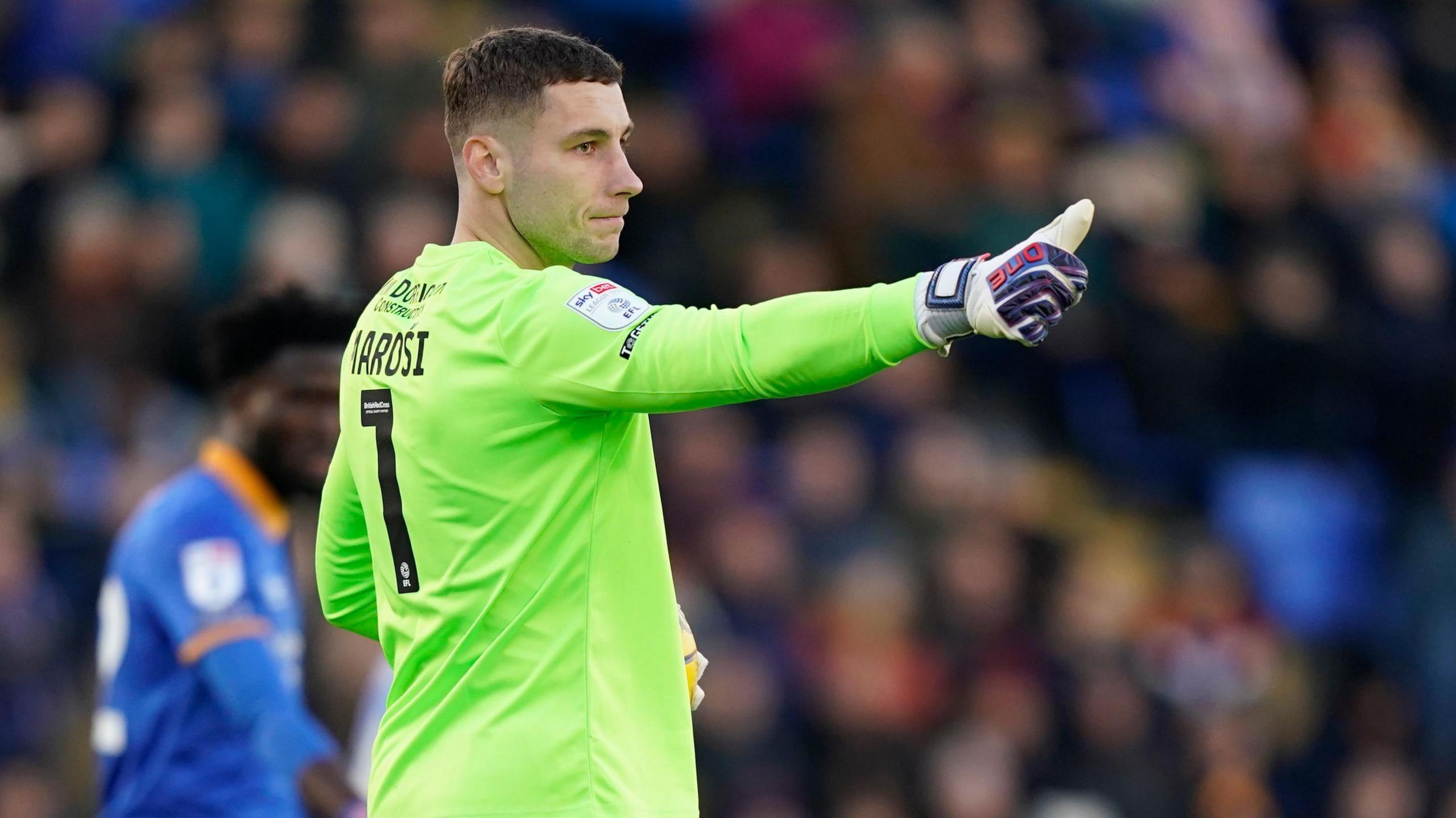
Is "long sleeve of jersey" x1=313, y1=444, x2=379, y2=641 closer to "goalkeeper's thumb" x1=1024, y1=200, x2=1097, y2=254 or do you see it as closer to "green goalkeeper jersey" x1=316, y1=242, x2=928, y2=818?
"green goalkeeper jersey" x1=316, y1=242, x2=928, y2=818

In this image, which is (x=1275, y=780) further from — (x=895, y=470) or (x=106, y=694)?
(x=106, y=694)

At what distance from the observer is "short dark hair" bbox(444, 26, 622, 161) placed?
405cm

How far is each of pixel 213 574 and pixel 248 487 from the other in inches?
15.1

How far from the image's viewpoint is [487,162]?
4125mm

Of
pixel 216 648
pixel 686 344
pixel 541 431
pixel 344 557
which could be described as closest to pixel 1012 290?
pixel 686 344

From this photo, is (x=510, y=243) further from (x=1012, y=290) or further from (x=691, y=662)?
(x=1012, y=290)

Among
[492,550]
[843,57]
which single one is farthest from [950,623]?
[492,550]

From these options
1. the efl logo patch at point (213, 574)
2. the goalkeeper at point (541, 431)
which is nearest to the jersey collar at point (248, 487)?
the efl logo patch at point (213, 574)

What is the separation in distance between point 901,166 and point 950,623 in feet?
9.34

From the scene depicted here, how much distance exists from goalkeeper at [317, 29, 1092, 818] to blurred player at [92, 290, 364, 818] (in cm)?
170

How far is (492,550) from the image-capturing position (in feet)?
12.9

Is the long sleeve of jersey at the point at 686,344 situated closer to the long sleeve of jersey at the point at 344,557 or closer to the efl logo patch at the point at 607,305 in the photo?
the efl logo patch at the point at 607,305

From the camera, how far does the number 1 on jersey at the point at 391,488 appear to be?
161 inches

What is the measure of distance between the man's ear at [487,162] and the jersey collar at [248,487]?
247 centimetres
